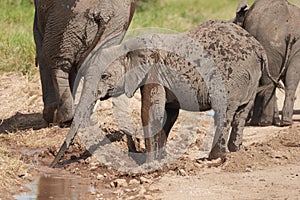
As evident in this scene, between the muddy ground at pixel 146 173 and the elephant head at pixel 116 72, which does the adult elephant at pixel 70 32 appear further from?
the elephant head at pixel 116 72

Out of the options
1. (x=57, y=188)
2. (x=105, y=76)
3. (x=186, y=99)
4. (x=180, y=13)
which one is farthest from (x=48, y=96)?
(x=180, y=13)

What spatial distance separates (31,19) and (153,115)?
671 centimetres

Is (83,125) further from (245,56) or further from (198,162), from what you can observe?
(245,56)

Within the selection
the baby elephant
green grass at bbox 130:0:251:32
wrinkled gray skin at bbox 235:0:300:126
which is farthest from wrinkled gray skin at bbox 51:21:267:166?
green grass at bbox 130:0:251:32

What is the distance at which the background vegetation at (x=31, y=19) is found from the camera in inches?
404

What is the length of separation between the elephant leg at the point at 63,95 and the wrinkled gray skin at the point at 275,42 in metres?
2.04

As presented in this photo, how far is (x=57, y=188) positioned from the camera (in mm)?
6238

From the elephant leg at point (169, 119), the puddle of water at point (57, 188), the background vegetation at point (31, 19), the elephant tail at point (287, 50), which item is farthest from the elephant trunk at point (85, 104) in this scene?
the background vegetation at point (31, 19)

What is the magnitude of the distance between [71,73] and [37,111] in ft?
4.17

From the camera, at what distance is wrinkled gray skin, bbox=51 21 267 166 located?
657 cm

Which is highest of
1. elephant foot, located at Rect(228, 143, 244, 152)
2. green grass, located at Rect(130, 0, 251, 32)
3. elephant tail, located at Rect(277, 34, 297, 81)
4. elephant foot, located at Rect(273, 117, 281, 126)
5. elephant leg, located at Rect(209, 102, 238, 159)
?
elephant tail, located at Rect(277, 34, 297, 81)

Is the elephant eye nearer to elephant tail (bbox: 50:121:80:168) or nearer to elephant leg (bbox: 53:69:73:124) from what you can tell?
elephant tail (bbox: 50:121:80:168)

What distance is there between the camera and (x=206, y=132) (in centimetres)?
802

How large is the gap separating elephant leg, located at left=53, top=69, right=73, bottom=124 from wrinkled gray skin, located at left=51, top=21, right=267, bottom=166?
0.98 m
